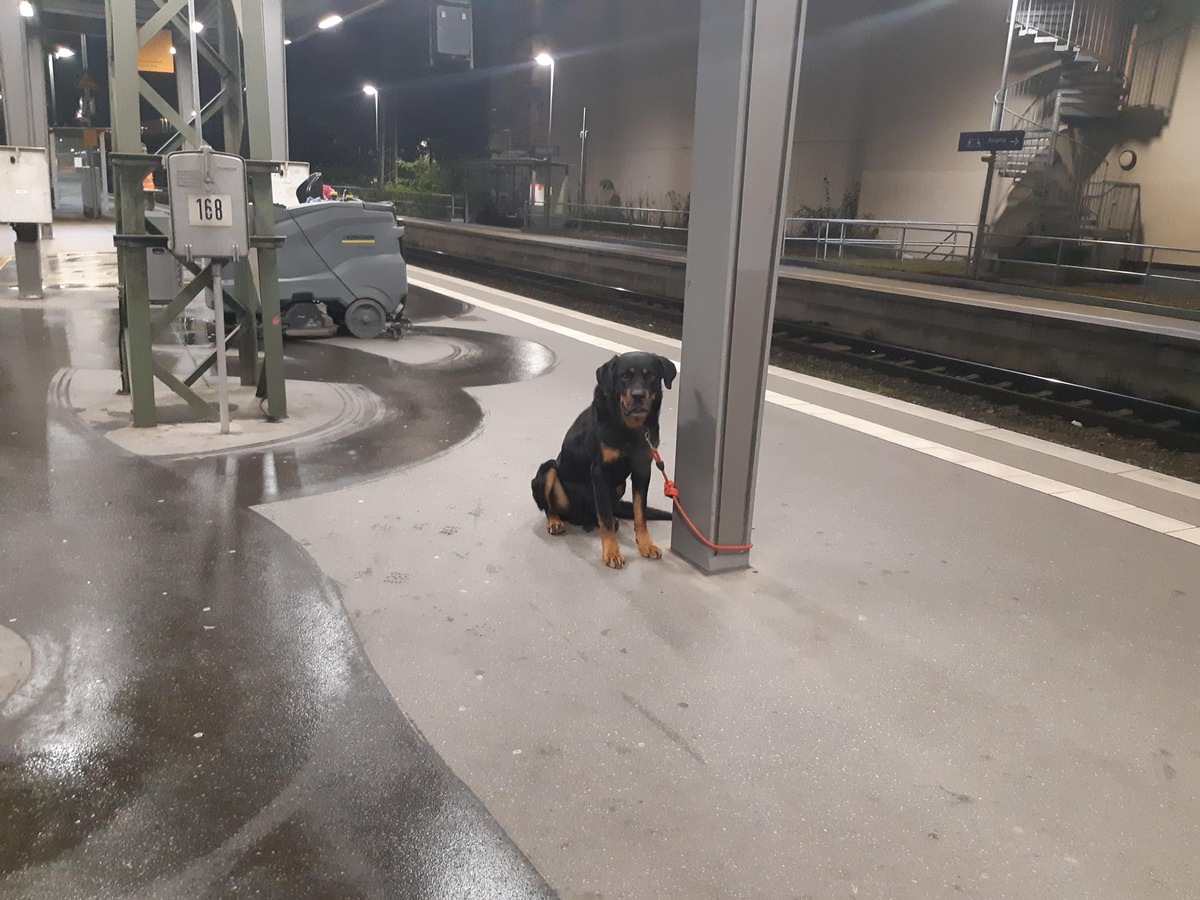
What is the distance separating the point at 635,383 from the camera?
414 cm

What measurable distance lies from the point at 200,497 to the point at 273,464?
0.70 metres

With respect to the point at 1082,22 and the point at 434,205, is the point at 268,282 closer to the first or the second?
the point at 1082,22

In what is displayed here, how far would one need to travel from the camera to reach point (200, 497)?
17.1ft

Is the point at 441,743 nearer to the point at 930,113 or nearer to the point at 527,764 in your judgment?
the point at 527,764

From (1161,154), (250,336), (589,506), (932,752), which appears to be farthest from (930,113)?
(932,752)

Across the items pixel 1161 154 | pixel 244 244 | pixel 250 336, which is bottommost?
pixel 250 336

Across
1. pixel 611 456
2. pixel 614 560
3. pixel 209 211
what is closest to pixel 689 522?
pixel 614 560

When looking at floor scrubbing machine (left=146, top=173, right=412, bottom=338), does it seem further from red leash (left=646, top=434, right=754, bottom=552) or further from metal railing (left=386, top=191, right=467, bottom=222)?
metal railing (left=386, top=191, right=467, bottom=222)

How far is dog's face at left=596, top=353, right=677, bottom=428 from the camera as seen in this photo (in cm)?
411

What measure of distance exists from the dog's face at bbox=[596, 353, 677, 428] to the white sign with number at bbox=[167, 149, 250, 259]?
3225mm

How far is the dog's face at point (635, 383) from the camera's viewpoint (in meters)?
4.11

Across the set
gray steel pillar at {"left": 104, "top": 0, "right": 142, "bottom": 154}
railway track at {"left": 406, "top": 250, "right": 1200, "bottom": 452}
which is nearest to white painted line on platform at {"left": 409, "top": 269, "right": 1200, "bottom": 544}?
railway track at {"left": 406, "top": 250, "right": 1200, "bottom": 452}

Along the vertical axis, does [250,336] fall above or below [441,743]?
above

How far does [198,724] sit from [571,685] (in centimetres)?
130
